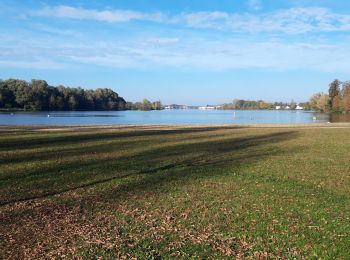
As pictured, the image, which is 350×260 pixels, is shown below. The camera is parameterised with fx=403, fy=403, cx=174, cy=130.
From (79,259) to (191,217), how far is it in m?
2.60

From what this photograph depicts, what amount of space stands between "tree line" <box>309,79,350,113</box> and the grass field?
400 ft

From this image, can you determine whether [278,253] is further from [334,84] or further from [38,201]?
[334,84]

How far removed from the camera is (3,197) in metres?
9.14

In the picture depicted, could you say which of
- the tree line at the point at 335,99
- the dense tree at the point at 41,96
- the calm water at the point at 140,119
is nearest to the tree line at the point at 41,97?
the dense tree at the point at 41,96

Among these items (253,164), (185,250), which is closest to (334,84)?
(253,164)

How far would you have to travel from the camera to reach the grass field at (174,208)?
5.82m

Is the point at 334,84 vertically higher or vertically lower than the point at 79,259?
higher

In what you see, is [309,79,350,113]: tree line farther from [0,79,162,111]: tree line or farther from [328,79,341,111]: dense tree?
[0,79,162,111]: tree line

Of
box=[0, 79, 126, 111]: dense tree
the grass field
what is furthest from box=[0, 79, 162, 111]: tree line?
the grass field

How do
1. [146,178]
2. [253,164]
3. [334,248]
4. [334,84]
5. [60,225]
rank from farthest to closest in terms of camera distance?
[334,84], [253,164], [146,178], [60,225], [334,248]

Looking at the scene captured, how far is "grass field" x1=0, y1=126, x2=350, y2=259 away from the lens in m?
5.82

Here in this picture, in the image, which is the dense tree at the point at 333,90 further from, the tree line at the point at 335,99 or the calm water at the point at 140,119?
the calm water at the point at 140,119

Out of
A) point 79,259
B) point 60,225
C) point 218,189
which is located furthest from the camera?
point 218,189

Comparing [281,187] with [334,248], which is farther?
[281,187]
